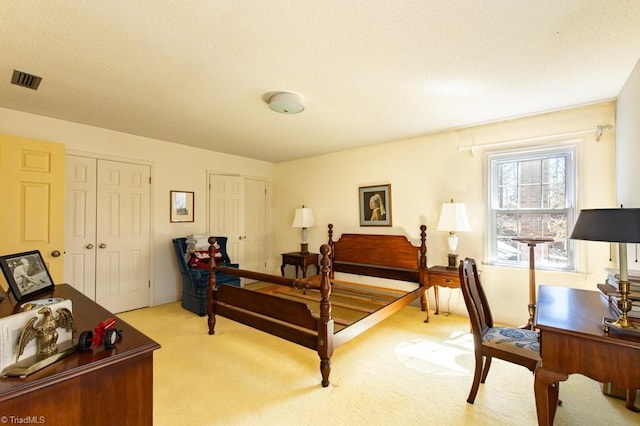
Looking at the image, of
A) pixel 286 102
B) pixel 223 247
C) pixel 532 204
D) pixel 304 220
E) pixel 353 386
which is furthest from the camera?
pixel 304 220

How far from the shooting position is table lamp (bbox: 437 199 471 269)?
3.38 meters

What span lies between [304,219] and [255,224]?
3.67 feet

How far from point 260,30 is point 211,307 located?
264 centimetres

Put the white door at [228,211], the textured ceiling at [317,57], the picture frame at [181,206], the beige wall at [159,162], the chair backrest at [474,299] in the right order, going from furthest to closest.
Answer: the white door at [228,211], the picture frame at [181,206], the beige wall at [159,162], the chair backrest at [474,299], the textured ceiling at [317,57]

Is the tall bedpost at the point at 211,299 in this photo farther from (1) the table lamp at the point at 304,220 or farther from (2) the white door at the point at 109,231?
(1) the table lamp at the point at 304,220

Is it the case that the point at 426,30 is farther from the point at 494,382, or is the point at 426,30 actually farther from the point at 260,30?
the point at 494,382

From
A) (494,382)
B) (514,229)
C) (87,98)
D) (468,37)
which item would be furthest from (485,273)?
(87,98)

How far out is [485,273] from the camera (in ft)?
11.3

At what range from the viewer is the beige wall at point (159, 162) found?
3.16m

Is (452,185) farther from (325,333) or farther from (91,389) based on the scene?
(91,389)

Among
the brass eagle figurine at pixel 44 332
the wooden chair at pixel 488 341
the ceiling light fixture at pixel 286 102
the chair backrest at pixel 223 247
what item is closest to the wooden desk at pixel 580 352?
the wooden chair at pixel 488 341

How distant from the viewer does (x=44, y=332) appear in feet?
3.28

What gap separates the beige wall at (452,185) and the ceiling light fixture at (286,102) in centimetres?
199

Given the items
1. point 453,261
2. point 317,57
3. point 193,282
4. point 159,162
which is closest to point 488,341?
point 453,261
